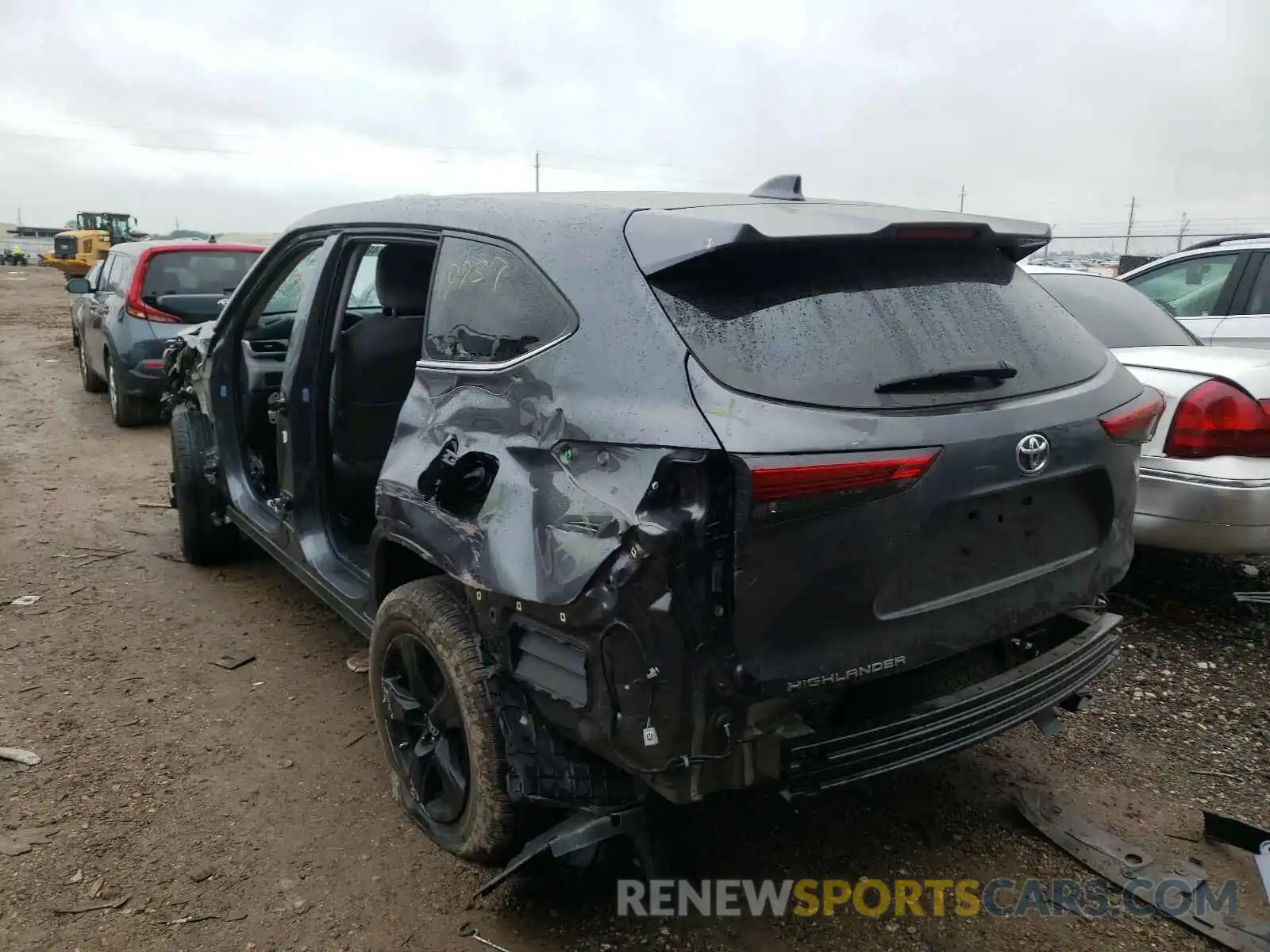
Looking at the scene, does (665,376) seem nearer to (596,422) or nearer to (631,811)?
(596,422)

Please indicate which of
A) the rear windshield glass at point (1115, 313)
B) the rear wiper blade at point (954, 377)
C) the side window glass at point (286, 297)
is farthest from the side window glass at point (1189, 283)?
the side window glass at point (286, 297)

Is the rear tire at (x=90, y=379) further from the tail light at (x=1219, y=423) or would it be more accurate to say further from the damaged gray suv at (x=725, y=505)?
the tail light at (x=1219, y=423)

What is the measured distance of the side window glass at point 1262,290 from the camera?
6246 mm

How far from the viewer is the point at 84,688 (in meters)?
3.77

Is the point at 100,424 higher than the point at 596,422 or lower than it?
lower

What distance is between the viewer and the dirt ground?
248 centimetres

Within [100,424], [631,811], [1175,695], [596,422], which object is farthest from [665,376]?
[100,424]

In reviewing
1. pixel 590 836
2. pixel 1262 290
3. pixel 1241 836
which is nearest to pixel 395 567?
pixel 590 836

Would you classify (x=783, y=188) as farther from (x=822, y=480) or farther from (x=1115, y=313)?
(x=1115, y=313)

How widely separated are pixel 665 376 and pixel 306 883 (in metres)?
1.77

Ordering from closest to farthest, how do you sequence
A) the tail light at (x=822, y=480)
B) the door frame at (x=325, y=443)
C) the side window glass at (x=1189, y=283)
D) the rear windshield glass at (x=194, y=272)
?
the tail light at (x=822, y=480) → the door frame at (x=325, y=443) → the side window glass at (x=1189, y=283) → the rear windshield glass at (x=194, y=272)

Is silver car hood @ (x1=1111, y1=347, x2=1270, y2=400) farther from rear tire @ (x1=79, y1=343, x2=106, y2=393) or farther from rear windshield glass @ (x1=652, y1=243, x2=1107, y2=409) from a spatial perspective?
rear tire @ (x1=79, y1=343, x2=106, y2=393)

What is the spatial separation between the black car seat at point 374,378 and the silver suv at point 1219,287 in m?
5.10

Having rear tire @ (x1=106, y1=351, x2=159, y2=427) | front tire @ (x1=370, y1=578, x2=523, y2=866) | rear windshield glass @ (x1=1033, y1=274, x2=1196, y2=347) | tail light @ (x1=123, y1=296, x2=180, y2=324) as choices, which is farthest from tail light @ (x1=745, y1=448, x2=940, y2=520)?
rear tire @ (x1=106, y1=351, x2=159, y2=427)
